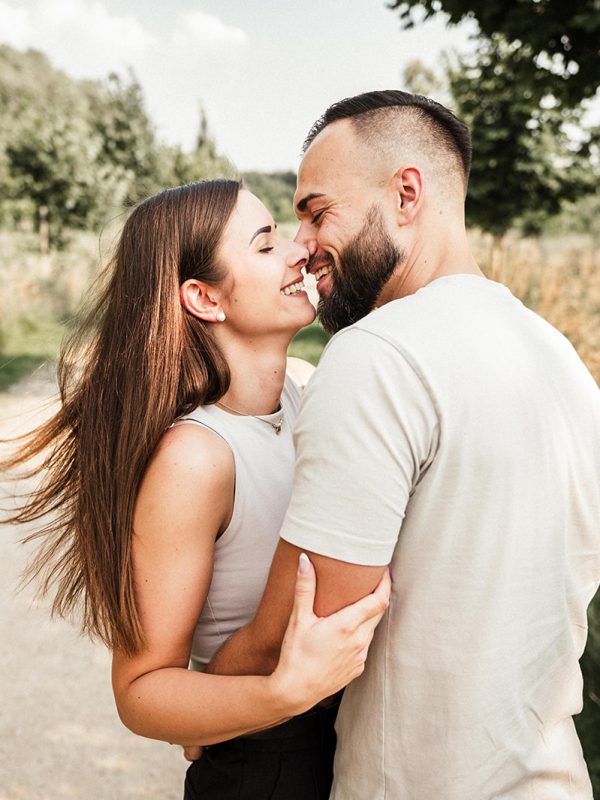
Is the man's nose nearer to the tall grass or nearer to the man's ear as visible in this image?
the man's ear

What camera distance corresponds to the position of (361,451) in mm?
1167

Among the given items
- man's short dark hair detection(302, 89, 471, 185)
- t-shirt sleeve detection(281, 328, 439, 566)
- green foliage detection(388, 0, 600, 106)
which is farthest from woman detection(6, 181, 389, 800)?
green foliage detection(388, 0, 600, 106)

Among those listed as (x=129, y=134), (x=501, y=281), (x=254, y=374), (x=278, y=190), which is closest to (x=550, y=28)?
(x=254, y=374)

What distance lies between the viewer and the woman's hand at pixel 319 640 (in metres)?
1.29

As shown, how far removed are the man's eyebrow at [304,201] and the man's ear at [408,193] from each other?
10.4 inches

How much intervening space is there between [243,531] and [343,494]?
548mm

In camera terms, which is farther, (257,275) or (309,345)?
(309,345)

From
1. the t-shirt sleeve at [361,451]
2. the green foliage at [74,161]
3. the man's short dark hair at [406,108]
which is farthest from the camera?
the green foliage at [74,161]

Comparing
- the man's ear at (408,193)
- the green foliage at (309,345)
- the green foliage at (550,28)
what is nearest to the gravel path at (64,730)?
the man's ear at (408,193)

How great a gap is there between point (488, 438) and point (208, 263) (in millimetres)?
978

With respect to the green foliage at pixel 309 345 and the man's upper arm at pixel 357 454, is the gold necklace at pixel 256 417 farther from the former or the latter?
the green foliage at pixel 309 345

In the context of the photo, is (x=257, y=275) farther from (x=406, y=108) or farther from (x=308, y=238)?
(x=406, y=108)

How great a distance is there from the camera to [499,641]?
1.34 metres

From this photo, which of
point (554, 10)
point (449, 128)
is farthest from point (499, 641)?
point (554, 10)
